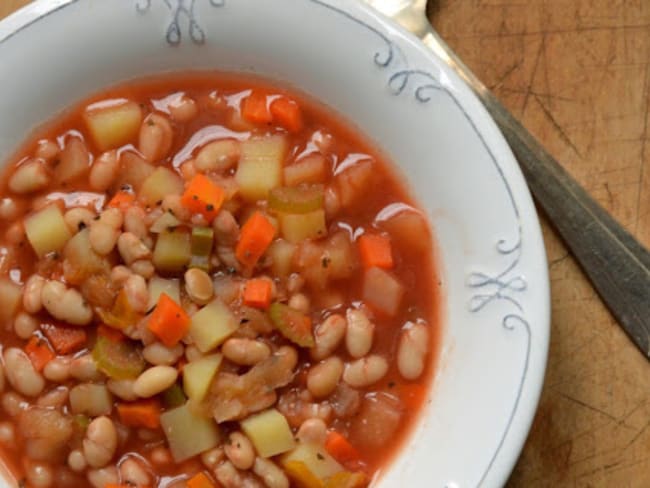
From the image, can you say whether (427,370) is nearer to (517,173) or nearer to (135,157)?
(517,173)

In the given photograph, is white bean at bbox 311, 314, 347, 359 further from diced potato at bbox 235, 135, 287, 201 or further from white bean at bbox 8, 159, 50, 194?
white bean at bbox 8, 159, 50, 194

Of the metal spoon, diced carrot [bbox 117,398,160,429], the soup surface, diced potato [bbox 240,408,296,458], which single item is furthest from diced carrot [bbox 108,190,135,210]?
the metal spoon

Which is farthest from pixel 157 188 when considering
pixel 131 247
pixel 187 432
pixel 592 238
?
pixel 592 238

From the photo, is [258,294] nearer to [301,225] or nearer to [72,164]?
[301,225]

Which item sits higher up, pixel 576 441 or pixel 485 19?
pixel 485 19

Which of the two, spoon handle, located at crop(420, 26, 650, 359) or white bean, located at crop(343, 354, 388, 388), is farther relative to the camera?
spoon handle, located at crop(420, 26, 650, 359)

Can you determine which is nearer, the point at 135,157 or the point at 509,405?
the point at 509,405

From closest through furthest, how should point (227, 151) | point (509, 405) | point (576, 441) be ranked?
point (509, 405), point (227, 151), point (576, 441)

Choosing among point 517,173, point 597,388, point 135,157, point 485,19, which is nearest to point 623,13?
point 485,19
